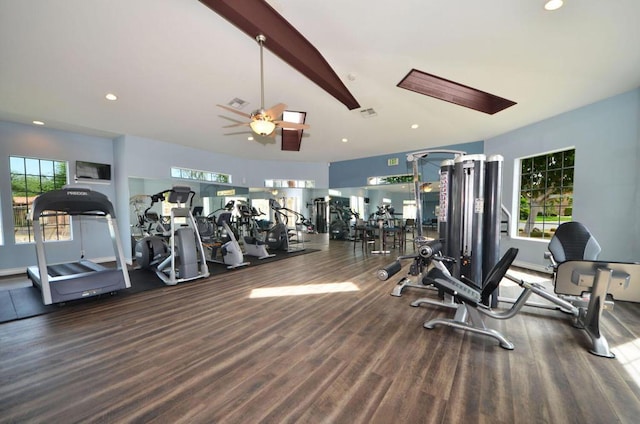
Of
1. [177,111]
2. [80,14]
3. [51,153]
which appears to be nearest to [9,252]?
[51,153]

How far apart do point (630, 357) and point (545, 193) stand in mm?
4142

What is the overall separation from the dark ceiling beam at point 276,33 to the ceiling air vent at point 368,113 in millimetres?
1426

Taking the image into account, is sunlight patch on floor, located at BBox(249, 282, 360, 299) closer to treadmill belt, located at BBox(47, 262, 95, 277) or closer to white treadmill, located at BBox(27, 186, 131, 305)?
white treadmill, located at BBox(27, 186, 131, 305)

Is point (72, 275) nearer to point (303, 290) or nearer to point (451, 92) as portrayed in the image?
point (303, 290)

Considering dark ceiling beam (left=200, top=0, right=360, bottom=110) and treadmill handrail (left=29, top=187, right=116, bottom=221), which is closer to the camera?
dark ceiling beam (left=200, top=0, right=360, bottom=110)

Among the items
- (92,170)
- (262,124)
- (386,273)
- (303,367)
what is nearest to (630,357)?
(386,273)

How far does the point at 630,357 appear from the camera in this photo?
212cm

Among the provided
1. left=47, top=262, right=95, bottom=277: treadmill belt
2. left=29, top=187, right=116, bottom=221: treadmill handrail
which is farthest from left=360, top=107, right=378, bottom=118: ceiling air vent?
left=47, top=262, right=95, bottom=277: treadmill belt

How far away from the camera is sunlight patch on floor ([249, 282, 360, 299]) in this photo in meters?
3.67

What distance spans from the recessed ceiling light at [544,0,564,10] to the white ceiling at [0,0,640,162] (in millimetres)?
45

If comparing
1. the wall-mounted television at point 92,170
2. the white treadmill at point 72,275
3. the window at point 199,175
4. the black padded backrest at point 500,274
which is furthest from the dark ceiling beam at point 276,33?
the wall-mounted television at point 92,170

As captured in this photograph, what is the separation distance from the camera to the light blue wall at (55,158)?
16.2ft

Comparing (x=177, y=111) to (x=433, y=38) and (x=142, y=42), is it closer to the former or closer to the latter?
(x=142, y=42)

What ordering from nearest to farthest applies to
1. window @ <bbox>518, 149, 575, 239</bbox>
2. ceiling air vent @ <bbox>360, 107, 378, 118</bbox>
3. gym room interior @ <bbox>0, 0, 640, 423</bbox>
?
gym room interior @ <bbox>0, 0, 640, 423</bbox> → ceiling air vent @ <bbox>360, 107, 378, 118</bbox> → window @ <bbox>518, 149, 575, 239</bbox>
